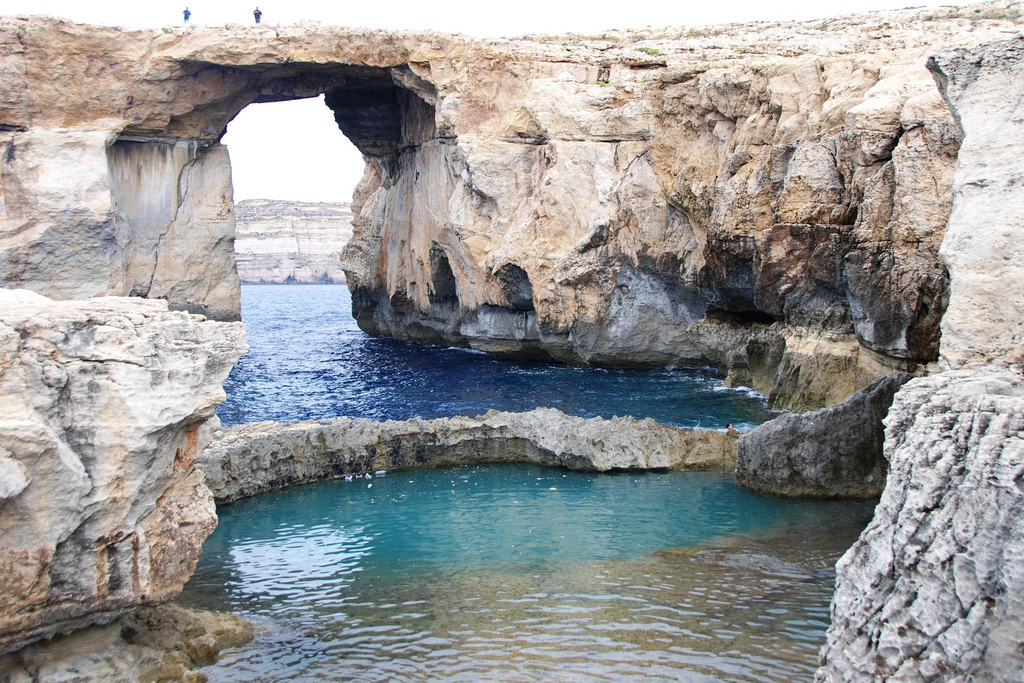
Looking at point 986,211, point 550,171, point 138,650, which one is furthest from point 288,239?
point 986,211

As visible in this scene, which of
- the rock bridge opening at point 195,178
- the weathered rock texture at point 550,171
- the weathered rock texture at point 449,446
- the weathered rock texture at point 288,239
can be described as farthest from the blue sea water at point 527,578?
the weathered rock texture at point 288,239

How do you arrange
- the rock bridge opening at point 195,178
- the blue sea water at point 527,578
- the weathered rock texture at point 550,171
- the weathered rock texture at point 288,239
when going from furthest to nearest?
the weathered rock texture at point 288,239
the rock bridge opening at point 195,178
the weathered rock texture at point 550,171
the blue sea water at point 527,578

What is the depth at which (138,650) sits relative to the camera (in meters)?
8.90

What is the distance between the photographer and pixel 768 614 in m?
10.2

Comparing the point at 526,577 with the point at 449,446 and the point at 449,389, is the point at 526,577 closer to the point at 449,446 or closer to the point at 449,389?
the point at 449,446

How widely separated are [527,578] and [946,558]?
724 centimetres

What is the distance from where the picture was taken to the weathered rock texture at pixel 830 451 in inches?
583

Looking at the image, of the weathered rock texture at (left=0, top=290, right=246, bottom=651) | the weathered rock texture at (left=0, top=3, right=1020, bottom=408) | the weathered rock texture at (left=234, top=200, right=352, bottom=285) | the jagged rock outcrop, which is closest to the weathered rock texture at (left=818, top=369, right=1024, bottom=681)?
the jagged rock outcrop

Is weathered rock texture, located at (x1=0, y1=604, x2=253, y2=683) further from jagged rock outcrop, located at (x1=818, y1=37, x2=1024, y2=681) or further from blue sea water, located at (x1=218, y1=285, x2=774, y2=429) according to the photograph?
blue sea water, located at (x1=218, y1=285, x2=774, y2=429)

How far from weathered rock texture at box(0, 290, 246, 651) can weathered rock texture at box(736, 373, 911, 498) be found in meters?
9.83

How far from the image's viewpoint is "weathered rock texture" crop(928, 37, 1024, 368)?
7.23m

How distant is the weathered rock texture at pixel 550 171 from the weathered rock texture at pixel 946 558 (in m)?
14.6

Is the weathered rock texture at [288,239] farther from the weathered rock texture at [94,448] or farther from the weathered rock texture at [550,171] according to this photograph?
the weathered rock texture at [94,448]

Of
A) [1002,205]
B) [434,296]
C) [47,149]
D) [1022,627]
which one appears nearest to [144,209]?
[47,149]
